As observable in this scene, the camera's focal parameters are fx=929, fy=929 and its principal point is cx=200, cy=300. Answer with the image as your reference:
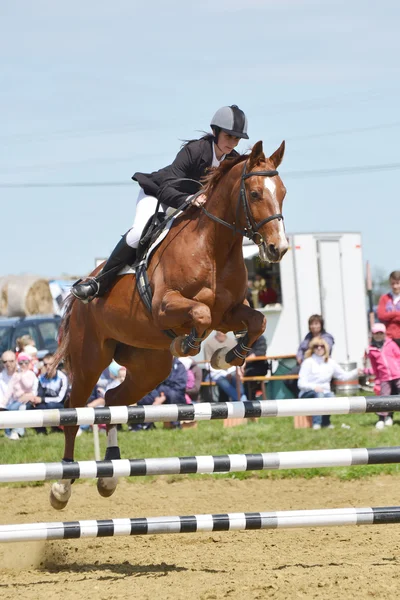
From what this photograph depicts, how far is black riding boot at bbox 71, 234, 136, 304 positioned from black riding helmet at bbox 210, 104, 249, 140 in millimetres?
1116

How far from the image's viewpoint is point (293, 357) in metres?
15.5

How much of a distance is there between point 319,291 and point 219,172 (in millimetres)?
11309

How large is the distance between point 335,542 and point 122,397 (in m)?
1.86

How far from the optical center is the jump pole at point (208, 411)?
194 inches

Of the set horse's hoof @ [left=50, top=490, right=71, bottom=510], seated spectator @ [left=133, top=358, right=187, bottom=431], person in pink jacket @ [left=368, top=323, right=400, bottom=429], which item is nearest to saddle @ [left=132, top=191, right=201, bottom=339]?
horse's hoof @ [left=50, top=490, right=71, bottom=510]

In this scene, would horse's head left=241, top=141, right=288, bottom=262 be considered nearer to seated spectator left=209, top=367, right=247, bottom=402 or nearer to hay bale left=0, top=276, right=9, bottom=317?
seated spectator left=209, top=367, right=247, bottom=402

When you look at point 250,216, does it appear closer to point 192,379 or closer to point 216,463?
point 216,463

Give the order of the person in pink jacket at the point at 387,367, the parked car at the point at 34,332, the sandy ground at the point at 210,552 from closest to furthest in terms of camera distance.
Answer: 1. the sandy ground at the point at 210,552
2. the person in pink jacket at the point at 387,367
3. the parked car at the point at 34,332

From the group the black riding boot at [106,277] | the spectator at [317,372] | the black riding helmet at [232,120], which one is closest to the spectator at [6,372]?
the spectator at [317,372]

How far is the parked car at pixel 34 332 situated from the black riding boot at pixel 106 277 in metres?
9.84

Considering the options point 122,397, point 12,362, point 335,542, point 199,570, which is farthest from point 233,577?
point 12,362

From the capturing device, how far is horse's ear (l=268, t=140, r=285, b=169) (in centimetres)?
561

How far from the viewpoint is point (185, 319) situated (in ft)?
18.7

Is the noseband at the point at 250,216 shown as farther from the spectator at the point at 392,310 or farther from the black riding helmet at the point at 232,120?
the spectator at the point at 392,310
